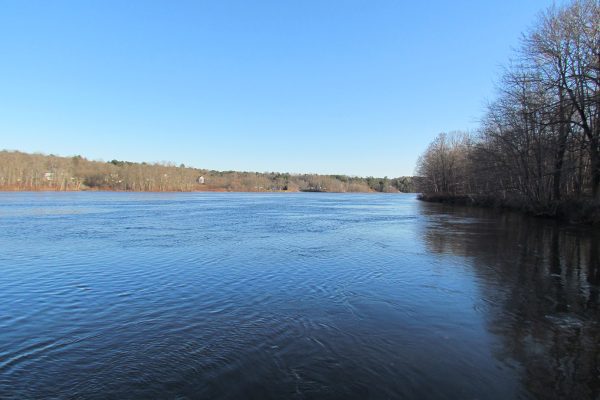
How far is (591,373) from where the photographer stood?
18.9 ft

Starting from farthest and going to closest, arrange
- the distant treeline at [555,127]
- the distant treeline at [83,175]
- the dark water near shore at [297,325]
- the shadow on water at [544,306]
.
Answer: the distant treeline at [83,175] → the distant treeline at [555,127] → the shadow on water at [544,306] → the dark water near shore at [297,325]

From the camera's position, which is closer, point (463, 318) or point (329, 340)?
point (329, 340)

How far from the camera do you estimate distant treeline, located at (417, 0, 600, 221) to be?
26178 millimetres

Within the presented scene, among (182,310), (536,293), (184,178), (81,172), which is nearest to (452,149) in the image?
(536,293)

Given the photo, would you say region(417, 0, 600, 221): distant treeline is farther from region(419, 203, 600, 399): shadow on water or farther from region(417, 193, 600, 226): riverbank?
region(419, 203, 600, 399): shadow on water

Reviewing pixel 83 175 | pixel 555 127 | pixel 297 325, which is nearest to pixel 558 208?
pixel 555 127

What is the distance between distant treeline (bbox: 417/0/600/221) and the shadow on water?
11.0 m

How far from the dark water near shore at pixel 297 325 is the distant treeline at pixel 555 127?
14.9m

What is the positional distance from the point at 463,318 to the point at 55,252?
52.8 ft

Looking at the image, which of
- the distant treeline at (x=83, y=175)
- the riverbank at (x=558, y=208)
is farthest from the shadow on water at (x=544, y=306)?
the distant treeline at (x=83, y=175)

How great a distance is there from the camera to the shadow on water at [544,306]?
18.8 ft

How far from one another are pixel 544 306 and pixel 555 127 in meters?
28.5

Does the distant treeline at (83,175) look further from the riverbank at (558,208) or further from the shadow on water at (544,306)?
the shadow on water at (544,306)

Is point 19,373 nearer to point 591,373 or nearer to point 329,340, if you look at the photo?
point 329,340
